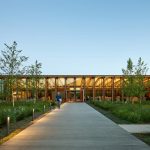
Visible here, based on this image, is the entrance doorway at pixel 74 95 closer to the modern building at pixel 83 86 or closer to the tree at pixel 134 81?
the modern building at pixel 83 86

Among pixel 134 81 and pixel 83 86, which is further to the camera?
pixel 83 86

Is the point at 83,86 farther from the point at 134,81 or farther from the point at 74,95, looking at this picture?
the point at 134,81

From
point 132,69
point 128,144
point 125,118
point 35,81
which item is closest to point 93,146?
point 128,144

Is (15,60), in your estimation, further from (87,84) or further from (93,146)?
(87,84)

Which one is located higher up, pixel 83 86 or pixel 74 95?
pixel 83 86

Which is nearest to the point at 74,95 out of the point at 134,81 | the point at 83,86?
the point at 83,86

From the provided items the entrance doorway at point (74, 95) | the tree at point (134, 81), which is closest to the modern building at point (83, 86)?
the entrance doorway at point (74, 95)

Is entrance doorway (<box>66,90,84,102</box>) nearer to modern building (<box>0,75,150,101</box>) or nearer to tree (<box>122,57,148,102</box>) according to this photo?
modern building (<box>0,75,150,101</box>)

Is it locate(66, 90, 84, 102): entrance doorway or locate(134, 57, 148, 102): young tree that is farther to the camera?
locate(66, 90, 84, 102): entrance doorway

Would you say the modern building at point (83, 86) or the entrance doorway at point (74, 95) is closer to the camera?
the modern building at point (83, 86)

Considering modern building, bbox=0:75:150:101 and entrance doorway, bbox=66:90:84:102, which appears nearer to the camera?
modern building, bbox=0:75:150:101

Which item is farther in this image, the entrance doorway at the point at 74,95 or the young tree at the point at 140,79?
the entrance doorway at the point at 74,95

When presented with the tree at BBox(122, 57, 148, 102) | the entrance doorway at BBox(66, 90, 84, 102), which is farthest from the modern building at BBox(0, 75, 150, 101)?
the tree at BBox(122, 57, 148, 102)

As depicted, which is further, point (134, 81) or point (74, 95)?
point (74, 95)
